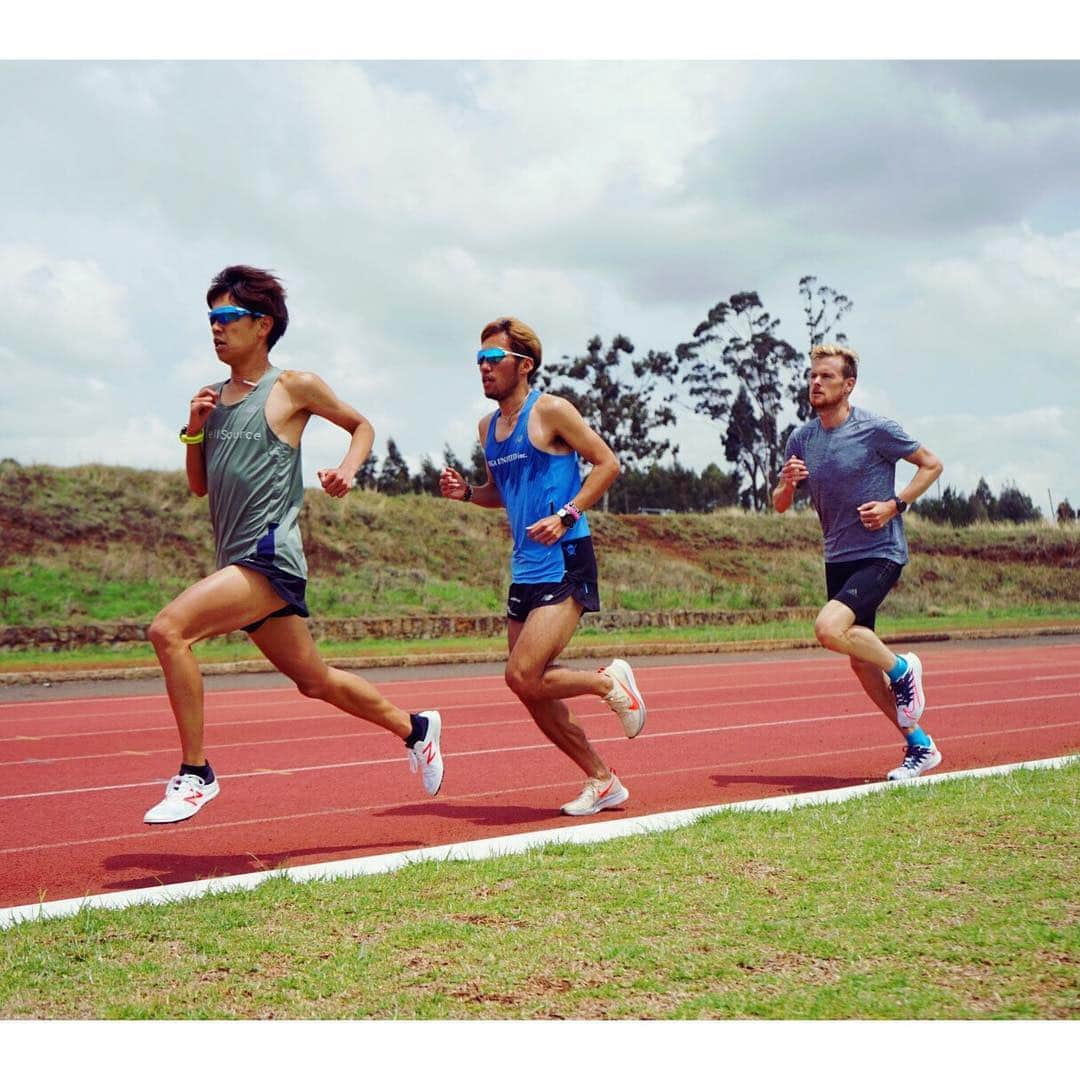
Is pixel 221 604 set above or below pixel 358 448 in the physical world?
below

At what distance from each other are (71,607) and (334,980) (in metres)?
24.0

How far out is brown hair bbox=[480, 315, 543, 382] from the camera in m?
6.41

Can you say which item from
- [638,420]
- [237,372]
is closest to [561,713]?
A: [237,372]

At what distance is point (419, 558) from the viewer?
112 feet

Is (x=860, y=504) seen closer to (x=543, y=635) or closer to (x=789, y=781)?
(x=789, y=781)

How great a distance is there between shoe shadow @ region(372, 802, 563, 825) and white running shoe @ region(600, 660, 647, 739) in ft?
2.29

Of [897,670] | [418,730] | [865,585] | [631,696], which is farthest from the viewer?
[897,670]

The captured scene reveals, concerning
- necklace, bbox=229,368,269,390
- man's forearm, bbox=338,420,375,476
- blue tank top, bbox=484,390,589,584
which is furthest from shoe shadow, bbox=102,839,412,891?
necklace, bbox=229,368,269,390

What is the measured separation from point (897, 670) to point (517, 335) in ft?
9.53

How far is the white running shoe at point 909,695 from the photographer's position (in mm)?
7531

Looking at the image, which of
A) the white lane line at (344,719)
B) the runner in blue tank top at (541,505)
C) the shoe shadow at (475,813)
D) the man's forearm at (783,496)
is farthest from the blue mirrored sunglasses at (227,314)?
the white lane line at (344,719)

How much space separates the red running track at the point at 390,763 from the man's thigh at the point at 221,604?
109cm

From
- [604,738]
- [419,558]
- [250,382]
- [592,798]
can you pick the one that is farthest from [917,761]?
[419,558]

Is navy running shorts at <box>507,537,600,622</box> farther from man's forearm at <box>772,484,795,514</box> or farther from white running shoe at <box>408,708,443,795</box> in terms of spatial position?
man's forearm at <box>772,484,795,514</box>
